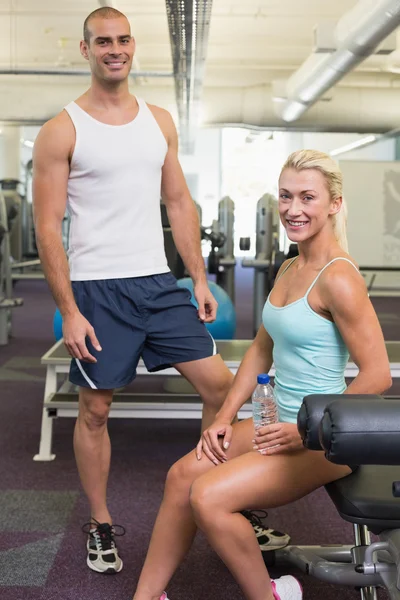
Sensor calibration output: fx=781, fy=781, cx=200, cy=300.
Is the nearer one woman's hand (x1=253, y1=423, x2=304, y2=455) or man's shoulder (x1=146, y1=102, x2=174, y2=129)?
woman's hand (x1=253, y1=423, x2=304, y2=455)

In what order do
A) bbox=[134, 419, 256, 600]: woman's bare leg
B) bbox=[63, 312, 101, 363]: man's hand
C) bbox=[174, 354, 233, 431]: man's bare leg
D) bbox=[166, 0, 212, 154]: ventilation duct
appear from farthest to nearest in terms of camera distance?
bbox=[166, 0, 212, 154]: ventilation duct → bbox=[174, 354, 233, 431]: man's bare leg → bbox=[63, 312, 101, 363]: man's hand → bbox=[134, 419, 256, 600]: woman's bare leg

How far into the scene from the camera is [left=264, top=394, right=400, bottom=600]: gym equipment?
1.04 m

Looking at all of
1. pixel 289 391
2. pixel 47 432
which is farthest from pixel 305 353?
pixel 47 432

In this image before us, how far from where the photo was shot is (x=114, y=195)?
2.09 m

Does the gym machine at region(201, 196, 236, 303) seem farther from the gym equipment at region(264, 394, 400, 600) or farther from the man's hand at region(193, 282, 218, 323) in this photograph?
the gym equipment at region(264, 394, 400, 600)

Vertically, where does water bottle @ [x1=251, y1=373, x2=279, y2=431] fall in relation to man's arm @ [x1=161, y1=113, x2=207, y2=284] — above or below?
below

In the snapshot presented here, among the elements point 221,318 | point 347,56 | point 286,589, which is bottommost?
point 286,589

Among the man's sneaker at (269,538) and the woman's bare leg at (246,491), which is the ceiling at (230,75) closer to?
the man's sneaker at (269,538)

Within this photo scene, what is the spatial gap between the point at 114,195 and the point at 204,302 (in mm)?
412

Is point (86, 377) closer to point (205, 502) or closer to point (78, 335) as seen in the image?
point (78, 335)

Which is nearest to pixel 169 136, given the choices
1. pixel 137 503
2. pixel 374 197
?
pixel 137 503

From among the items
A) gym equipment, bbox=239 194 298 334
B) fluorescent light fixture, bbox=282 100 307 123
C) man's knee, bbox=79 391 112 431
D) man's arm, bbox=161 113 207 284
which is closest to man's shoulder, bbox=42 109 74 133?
man's arm, bbox=161 113 207 284

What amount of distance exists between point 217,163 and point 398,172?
10710 millimetres

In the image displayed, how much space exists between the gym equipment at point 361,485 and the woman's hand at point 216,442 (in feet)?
0.88
